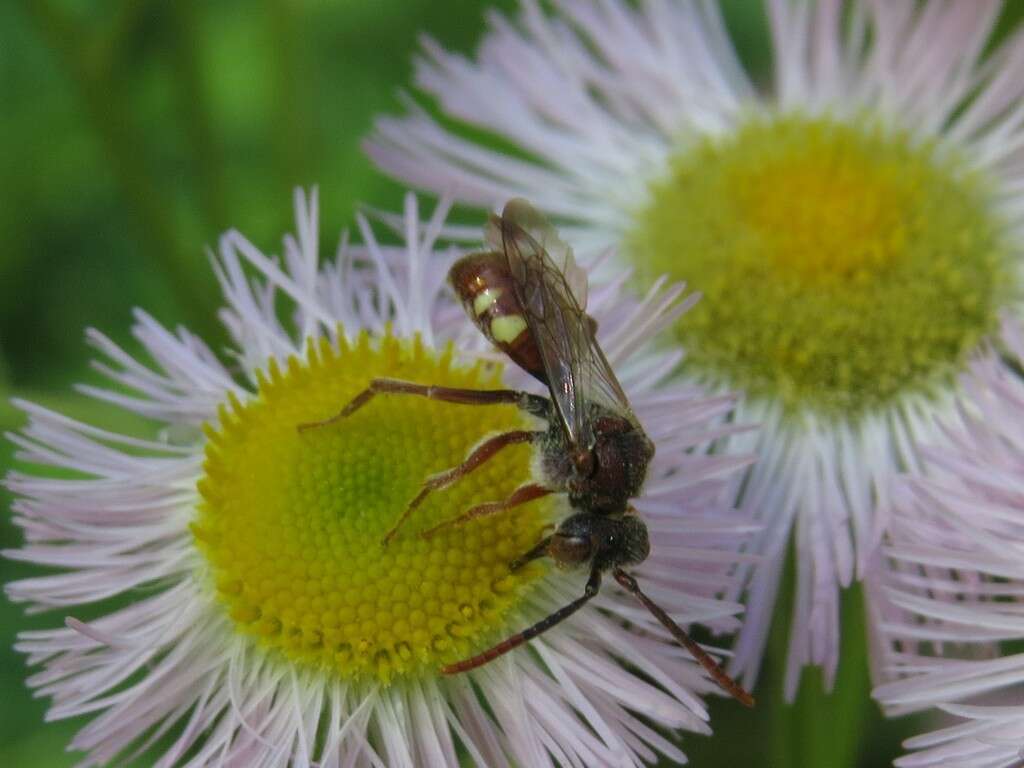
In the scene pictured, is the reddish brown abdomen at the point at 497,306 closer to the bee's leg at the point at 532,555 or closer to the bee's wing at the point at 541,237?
the bee's wing at the point at 541,237

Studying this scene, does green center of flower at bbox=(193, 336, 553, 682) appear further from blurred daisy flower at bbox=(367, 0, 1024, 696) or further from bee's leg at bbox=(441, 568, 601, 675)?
blurred daisy flower at bbox=(367, 0, 1024, 696)

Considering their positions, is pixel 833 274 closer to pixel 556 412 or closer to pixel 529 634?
pixel 556 412

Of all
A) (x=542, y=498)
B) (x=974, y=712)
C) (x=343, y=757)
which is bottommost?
(x=974, y=712)

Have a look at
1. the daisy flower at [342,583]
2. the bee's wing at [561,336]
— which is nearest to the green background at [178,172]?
the daisy flower at [342,583]

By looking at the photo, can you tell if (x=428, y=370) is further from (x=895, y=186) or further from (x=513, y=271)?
(x=895, y=186)

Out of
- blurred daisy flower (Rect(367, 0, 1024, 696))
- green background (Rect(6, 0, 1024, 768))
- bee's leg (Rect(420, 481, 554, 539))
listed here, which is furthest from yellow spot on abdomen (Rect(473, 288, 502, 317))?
green background (Rect(6, 0, 1024, 768))

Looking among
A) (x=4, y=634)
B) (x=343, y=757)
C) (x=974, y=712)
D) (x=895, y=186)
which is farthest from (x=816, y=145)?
(x=4, y=634)
